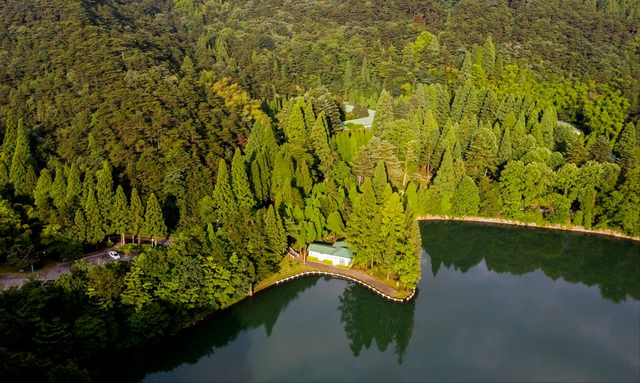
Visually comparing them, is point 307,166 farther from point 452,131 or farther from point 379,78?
point 379,78

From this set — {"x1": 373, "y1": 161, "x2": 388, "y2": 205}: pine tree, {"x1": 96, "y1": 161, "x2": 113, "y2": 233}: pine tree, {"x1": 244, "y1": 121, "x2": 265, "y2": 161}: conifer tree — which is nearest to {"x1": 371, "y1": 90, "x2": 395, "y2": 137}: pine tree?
{"x1": 373, "y1": 161, "x2": 388, "y2": 205}: pine tree

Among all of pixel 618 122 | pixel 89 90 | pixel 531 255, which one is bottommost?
pixel 531 255

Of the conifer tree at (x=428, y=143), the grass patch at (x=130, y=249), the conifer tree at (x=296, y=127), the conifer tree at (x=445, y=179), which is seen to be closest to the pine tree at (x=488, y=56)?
the conifer tree at (x=428, y=143)

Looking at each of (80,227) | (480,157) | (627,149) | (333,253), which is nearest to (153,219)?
(80,227)

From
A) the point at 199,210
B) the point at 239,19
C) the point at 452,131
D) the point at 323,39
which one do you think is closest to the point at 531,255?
the point at 452,131

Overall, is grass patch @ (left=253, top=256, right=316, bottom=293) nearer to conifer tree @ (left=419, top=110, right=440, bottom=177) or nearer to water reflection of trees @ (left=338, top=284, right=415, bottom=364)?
water reflection of trees @ (left=338, top=284, right=415, bottom=364)

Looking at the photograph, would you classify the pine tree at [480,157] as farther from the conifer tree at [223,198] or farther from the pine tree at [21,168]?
the pine tree at [21,168]
